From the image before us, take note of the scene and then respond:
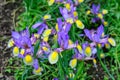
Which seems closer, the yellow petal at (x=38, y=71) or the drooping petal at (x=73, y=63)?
the drooping petal at (x=73, y=63)

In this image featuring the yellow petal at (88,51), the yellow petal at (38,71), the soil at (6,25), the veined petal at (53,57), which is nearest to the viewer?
the veined petal at (53,57)

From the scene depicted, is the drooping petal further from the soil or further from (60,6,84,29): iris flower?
the soil

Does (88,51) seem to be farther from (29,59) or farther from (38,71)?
(38,71)

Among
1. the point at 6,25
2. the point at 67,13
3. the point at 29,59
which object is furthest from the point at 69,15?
the point at 6,25

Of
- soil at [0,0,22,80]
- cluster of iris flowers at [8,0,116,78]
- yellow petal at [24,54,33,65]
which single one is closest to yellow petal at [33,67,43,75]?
cluster of iris flowers at [8,0,116,78]

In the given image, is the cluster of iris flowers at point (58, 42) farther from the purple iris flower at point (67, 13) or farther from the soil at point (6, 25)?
the soil at point (6, 25)

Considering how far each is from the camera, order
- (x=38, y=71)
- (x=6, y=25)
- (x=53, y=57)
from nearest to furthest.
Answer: (x=53, y=57)
(x=38, y=71)
(x=6, y=25)

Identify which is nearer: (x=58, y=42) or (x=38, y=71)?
(x=58, y=42)

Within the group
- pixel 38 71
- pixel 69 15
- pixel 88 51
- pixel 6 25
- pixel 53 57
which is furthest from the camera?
pixel 6 25

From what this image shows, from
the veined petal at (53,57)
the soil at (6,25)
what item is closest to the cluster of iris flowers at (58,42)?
the veined petal at (53,57)
